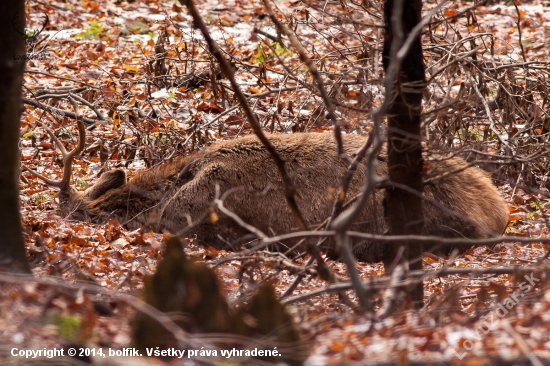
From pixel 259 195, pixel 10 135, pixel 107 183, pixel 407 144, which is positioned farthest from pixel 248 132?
pixel 10 135

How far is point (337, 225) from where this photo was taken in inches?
148

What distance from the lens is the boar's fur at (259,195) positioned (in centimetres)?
740

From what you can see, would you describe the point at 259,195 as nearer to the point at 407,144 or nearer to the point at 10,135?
the point at 407,144

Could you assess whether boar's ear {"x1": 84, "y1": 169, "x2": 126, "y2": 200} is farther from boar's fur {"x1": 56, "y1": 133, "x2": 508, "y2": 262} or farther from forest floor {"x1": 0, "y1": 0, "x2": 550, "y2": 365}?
forest floor {"x1": 0, "y1": 0, "x2": 550, "y2": 365}

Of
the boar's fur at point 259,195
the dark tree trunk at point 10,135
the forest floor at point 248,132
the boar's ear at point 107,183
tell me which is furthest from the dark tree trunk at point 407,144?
the boar's ear at point 107,183

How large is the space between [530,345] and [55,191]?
731 cm

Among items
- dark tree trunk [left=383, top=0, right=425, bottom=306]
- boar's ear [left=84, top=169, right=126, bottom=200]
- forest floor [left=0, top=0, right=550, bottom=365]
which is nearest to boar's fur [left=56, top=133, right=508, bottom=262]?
boar's ear [left=84, top=169, right=126, bottom=200]

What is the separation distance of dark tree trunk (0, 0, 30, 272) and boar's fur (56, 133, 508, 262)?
9.65 ft

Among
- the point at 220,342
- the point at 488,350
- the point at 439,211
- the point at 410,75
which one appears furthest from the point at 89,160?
the point at 488,350

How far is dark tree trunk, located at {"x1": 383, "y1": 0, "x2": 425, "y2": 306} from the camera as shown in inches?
205

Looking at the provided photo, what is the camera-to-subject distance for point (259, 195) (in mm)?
7371

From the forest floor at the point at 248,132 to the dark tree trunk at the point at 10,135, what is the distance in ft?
1.27

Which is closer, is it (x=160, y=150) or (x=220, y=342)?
(x=220, y=342)

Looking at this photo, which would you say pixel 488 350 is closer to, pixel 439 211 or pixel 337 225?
pixel 337 225
